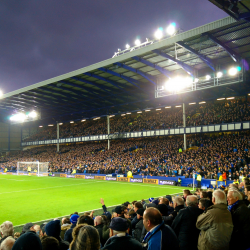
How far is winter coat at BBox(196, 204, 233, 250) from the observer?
3.79 metres

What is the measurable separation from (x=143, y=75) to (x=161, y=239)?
27784 mm

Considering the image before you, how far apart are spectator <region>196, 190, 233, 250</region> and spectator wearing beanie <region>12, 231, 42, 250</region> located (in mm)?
2569

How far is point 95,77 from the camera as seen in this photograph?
31.5 meters

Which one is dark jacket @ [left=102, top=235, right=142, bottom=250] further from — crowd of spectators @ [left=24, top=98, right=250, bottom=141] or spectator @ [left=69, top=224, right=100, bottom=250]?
crowd of spectators @ [left=24, top=98, right=250, bottom=141]

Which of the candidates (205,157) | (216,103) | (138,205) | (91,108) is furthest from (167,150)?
(138,205)

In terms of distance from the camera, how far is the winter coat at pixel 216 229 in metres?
3.79

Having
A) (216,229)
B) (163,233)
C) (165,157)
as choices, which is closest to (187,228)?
(216,229)

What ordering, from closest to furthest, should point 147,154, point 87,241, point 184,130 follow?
point 87,241
point 184,130
point 147,154

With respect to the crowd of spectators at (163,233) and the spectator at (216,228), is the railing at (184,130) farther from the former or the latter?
the spectator at (216,228)

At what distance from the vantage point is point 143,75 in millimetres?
29828

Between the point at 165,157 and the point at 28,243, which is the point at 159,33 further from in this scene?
the point at 28,243

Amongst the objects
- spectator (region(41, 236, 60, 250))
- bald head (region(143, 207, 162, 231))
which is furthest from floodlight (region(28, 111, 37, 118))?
bald head (region(143, 207, 162, 231))

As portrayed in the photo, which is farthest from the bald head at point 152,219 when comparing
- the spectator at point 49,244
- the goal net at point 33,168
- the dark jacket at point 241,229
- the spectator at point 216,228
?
the goal net at point 33,168

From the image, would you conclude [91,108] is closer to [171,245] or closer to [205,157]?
[205,157]
